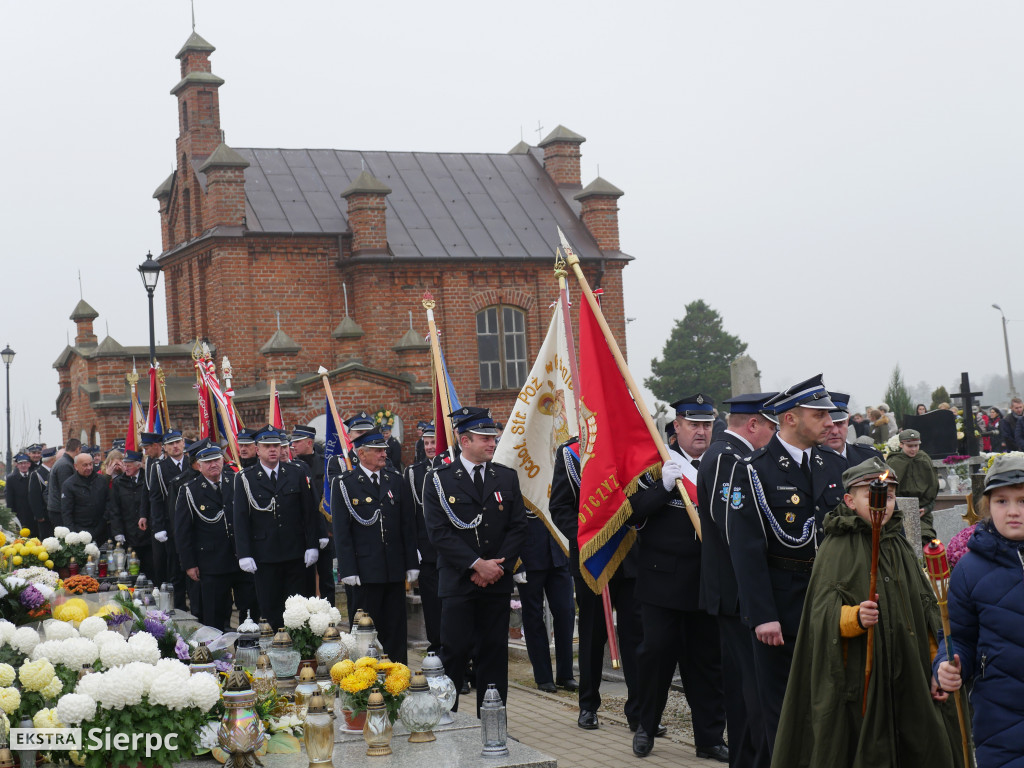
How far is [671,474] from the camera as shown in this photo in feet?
25.5

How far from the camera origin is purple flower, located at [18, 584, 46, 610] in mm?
8344

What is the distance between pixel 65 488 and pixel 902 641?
549 inches

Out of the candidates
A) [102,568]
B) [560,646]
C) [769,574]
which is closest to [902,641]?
[769,574]

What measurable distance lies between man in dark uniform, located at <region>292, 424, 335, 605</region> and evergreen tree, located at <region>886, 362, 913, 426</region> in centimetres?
2167

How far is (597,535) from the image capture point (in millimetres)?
8070

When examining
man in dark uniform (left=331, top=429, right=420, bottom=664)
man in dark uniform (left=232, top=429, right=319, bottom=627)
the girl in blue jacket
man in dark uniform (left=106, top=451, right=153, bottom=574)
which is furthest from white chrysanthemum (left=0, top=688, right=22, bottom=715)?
man in dark uniform (left=106, top=451, right=153, bottom=574)

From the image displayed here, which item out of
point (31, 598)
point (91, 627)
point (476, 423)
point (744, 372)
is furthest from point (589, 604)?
point (744, 372)

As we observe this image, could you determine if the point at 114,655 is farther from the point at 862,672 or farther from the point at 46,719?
the point at 862,672

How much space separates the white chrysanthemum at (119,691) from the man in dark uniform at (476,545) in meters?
3.38

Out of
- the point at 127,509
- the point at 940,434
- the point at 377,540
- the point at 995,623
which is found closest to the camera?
the point at 995,623

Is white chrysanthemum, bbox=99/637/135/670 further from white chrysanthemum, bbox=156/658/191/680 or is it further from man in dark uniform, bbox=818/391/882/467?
man in dark uniform, bbox=818/391/882/467

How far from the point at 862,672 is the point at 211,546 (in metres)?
8.53

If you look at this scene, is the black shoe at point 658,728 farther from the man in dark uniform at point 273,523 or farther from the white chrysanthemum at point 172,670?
the man in dark uniform at point 273,523

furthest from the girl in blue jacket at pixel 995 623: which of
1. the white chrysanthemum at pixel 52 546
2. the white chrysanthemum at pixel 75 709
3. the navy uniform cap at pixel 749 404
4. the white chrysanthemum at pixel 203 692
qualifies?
the white chrysanthemum at pixel 52 546
